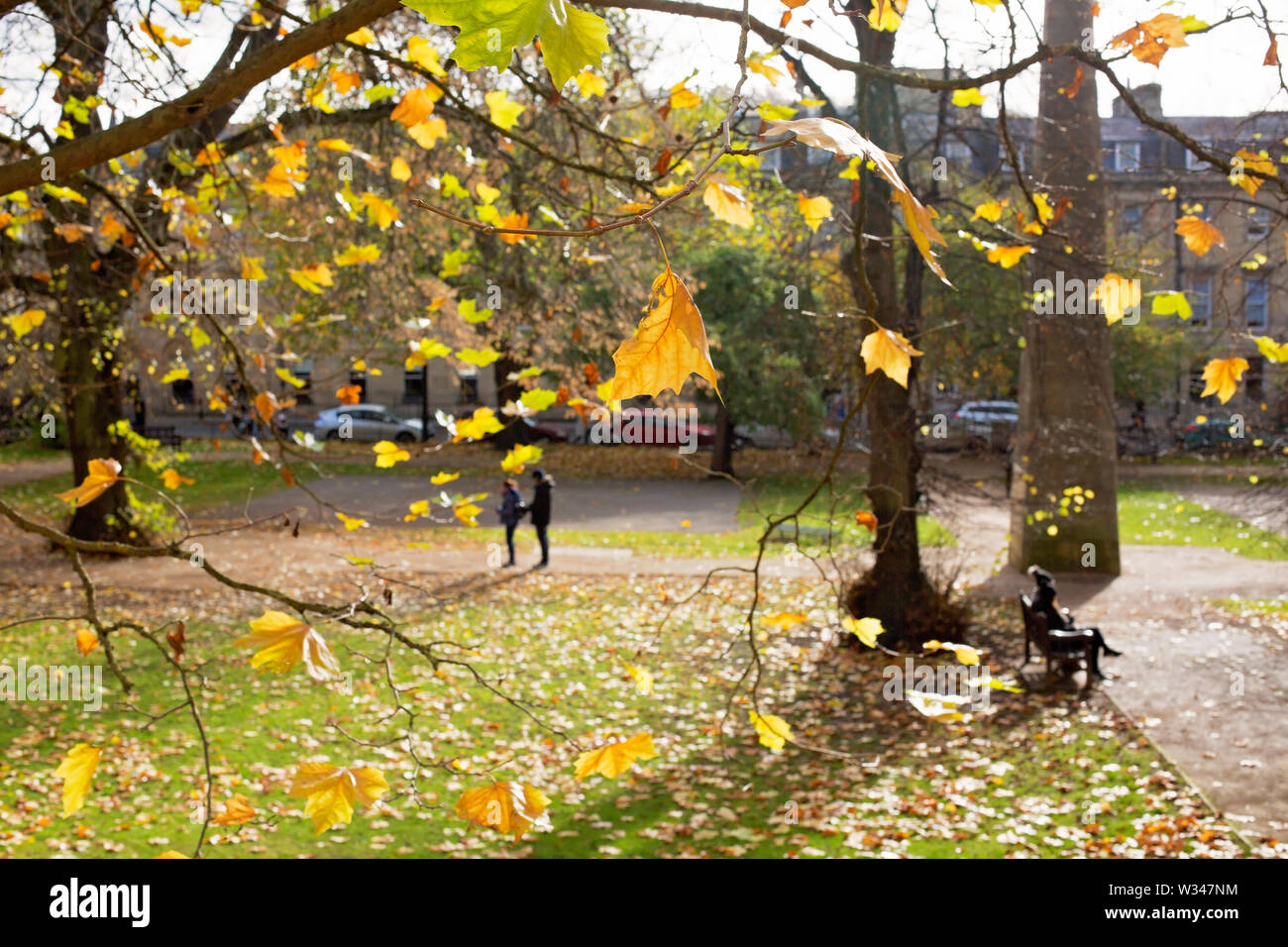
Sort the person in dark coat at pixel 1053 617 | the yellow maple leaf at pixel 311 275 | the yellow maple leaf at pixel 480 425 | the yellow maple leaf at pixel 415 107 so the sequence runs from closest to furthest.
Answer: the yellow maple leaf at pixel 480 425
the yellow maple leaf at pixel 415 107
the yellow maple leaf at pixel 311 275
the person in dark coat at pixel 1053 617

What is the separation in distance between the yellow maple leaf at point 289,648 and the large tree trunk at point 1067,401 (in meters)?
11.8

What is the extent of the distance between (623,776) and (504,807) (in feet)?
17.5

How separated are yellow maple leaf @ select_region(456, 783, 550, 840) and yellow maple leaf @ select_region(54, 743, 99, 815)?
108 centimetres

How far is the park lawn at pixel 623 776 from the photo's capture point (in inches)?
246

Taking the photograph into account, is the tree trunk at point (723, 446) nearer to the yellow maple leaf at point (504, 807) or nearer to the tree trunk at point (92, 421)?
the tree trunk at point (92, 421)

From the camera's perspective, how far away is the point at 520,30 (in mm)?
1170

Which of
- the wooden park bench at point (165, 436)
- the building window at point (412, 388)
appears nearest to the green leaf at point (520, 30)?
the wooden park bench at point (165, 436)

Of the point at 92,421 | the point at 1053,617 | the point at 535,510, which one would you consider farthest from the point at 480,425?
the point at 92,421

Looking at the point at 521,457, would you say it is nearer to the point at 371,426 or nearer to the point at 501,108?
the point at 501,108

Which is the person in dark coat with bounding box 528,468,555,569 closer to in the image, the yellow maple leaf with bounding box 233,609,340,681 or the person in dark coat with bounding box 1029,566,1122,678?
the person in dark coat with bounding box 1029,566,1122,678

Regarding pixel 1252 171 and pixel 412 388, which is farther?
pixel 412 388

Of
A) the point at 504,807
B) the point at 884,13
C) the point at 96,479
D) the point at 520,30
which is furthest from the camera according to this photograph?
the point at 884,13

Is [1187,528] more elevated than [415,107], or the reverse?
[415,107]
